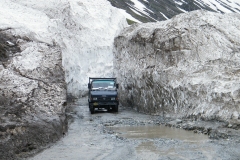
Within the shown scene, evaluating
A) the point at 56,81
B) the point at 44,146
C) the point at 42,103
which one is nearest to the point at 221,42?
the point at 56,81

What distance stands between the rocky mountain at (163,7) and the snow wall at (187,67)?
55.7m

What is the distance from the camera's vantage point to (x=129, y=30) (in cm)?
2898

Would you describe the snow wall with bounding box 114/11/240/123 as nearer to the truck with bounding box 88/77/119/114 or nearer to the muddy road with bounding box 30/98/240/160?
the muddy road with bounding box 30/98/240/160

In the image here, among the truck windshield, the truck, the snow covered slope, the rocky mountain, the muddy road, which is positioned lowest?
the muddy road

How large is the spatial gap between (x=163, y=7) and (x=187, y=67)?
9377 cm

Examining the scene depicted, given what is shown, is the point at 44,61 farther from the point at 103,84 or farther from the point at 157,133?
the point at 157,133

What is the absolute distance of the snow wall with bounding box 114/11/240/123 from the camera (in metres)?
17.9

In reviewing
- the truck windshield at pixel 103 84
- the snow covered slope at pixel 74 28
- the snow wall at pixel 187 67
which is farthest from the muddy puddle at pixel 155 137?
the snow covered slope at pixel 74 28

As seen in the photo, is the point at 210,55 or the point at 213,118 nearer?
the point at 213,118

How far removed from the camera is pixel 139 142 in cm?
1412

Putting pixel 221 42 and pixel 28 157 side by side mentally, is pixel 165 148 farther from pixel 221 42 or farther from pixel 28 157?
A: pixel 221 42

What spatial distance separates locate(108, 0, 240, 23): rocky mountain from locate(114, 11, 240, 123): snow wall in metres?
55.7

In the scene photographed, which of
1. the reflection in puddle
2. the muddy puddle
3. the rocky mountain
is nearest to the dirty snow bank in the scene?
the reflection in puddle

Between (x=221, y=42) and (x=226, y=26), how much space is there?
4.87 feet
